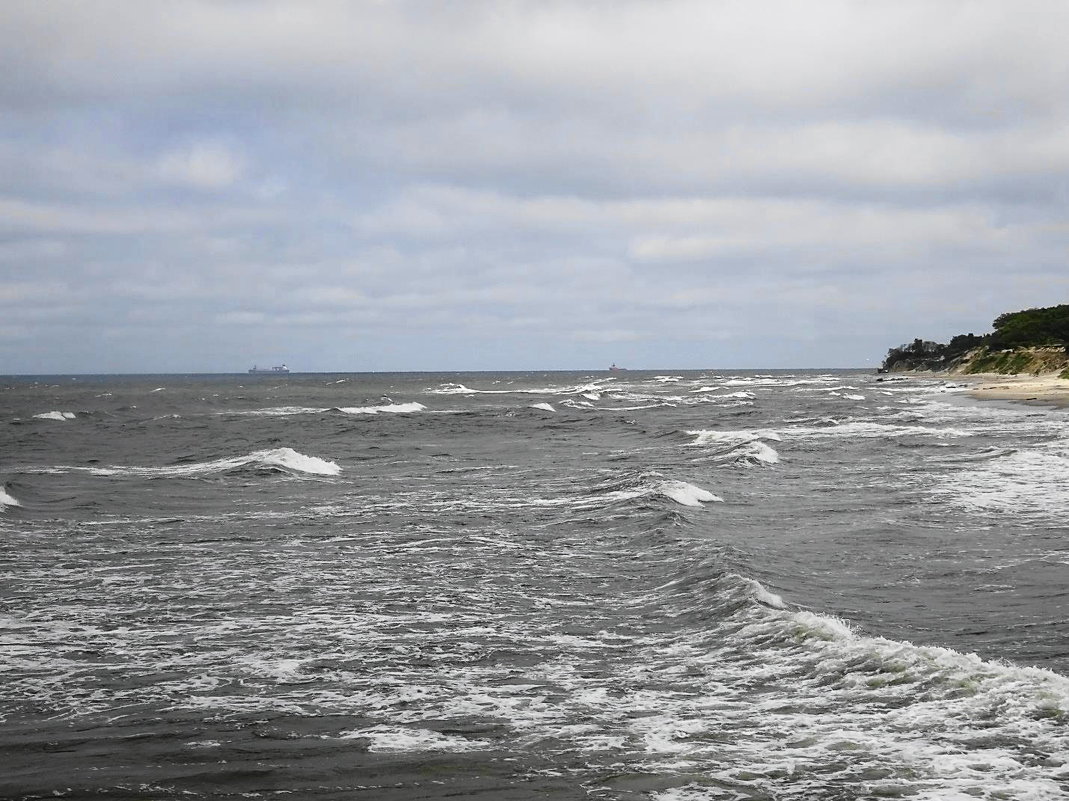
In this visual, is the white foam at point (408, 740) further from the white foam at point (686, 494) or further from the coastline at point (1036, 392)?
the coastline at point (1036, 392)

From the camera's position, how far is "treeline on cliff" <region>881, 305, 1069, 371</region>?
110750mm

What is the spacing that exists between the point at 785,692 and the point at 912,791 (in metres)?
2.28

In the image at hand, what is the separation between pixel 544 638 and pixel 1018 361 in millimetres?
108920

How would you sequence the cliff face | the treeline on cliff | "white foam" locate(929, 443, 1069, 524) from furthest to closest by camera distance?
1. the treeline on cliff
2. the cliff face
3. "white foam" locate(929, 443, 1069, 524)

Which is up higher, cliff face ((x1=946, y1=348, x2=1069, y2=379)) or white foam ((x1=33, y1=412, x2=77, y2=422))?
cliff face ((x1=946, y1=348, x2=1069, y2=379))

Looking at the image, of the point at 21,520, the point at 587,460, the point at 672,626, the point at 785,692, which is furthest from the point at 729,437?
the point at 785,692

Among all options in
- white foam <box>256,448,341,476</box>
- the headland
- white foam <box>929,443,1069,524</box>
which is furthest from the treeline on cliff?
white foam <box>256,448,341,476</box>

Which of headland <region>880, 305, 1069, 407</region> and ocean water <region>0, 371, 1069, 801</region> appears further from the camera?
headland <region>880, 305, 1069, 407</region>

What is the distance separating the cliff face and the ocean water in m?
74.5

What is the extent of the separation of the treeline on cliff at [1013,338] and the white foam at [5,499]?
97818mm

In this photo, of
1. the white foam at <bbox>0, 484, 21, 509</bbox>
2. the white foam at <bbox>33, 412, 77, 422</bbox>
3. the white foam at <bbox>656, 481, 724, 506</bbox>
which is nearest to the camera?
the white foam at <bbox>656, 481, 724, 506</bbox>

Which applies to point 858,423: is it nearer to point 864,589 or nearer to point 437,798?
point 864,589

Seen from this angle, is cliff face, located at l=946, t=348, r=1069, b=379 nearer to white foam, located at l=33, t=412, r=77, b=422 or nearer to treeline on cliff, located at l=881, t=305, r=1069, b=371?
treeline on cliff, located at l=881, t=305, r=1069, b=371

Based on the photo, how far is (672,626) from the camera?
11352 millimetres
